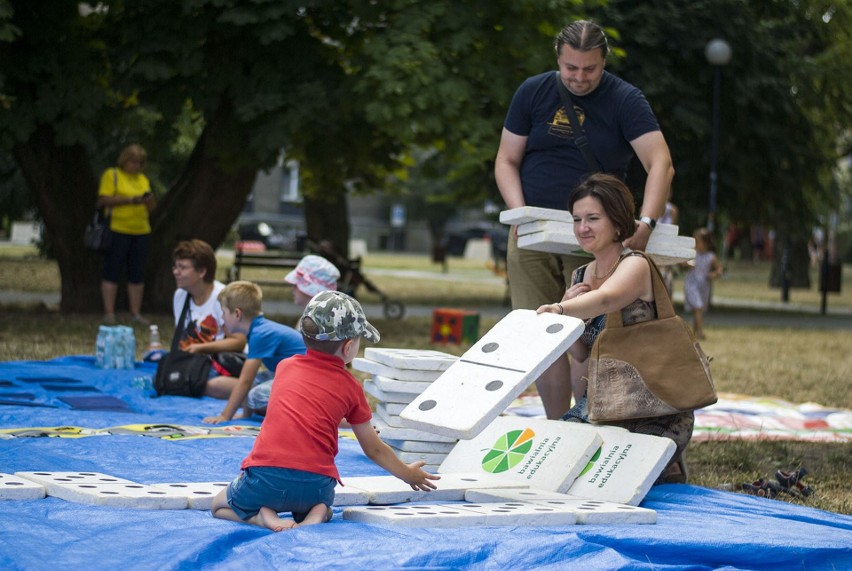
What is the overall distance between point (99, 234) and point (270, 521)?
362 inches

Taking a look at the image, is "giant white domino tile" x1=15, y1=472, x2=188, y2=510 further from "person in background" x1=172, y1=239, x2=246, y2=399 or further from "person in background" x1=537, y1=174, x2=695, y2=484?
"person in background" x1=172, y1=239, x2=246, y2=399

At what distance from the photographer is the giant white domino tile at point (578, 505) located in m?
4.40

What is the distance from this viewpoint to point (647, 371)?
5.22 m

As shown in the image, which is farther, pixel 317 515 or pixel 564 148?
pixel 564 148

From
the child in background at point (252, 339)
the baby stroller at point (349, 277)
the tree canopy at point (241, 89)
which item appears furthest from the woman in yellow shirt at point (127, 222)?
the child in background at point (252, 339)

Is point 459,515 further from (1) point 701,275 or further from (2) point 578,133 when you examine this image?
(1) point 701,275

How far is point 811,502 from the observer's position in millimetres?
5508

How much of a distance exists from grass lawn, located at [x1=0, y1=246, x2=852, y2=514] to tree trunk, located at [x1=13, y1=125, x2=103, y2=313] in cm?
44

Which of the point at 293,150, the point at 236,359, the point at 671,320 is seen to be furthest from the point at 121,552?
the point at 293,150

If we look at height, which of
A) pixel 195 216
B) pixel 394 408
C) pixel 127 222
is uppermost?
pixel 195 216

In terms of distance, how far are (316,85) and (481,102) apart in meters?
1.64

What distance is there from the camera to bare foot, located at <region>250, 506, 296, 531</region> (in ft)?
13.2

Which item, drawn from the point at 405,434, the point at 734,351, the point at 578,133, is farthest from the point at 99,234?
the point at 578,133

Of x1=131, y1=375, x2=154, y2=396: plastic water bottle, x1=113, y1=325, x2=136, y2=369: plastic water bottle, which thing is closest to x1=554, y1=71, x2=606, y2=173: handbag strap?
x1=131, y1=375, x2=154, y2=396: plastic water bottle
